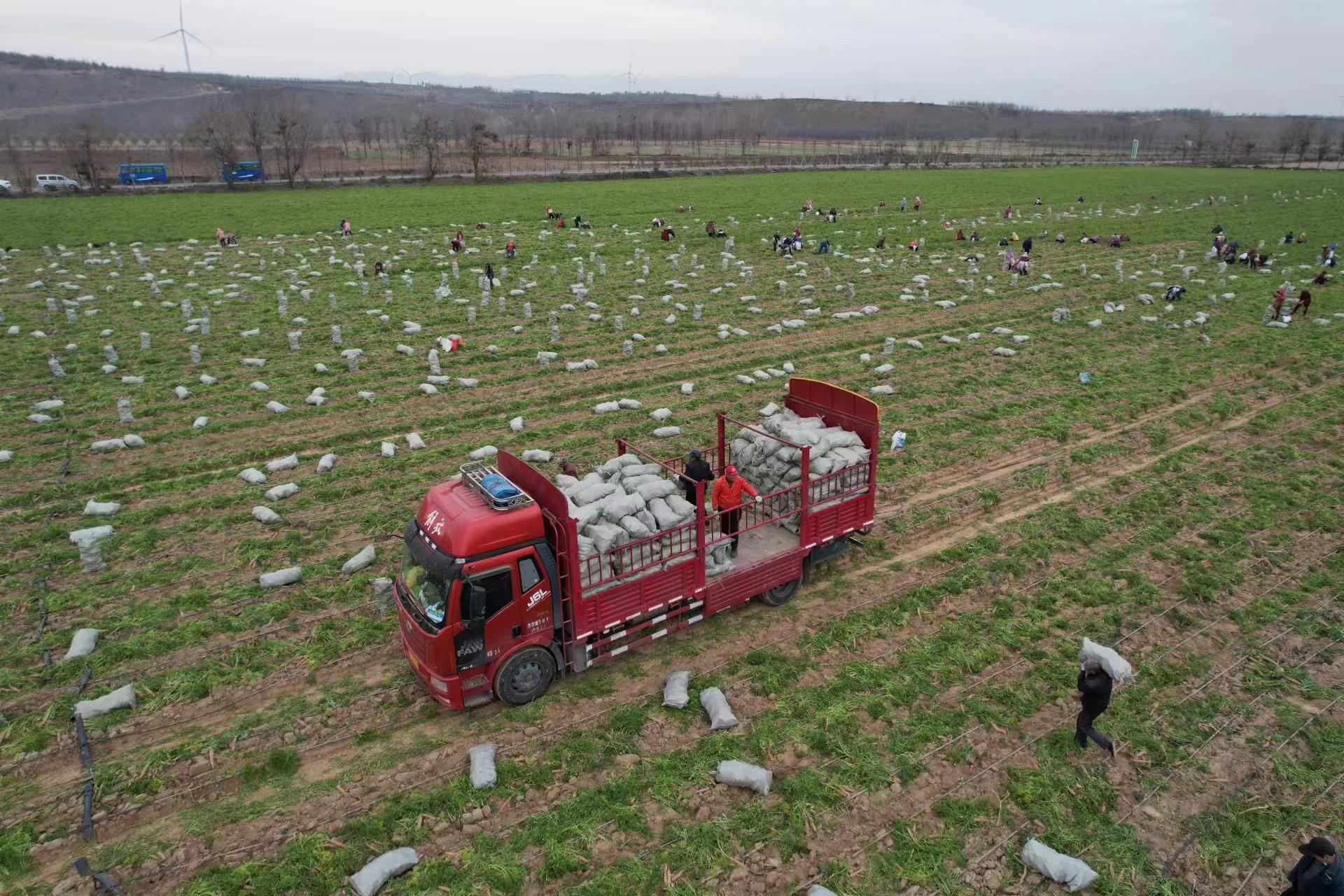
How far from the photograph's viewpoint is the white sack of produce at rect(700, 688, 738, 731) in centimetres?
938

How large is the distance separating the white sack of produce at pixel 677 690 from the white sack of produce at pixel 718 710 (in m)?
0.24

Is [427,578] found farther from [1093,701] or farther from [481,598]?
[1093,701]

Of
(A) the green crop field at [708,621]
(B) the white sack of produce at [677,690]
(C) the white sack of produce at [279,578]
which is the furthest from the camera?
(C) the white sack of produce at [279,578]

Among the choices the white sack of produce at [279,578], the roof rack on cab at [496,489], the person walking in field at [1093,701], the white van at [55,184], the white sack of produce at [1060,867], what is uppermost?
the roof rack on cab at [496,489]

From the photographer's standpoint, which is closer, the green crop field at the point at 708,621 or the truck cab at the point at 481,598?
the green crop field at the point at 708,621

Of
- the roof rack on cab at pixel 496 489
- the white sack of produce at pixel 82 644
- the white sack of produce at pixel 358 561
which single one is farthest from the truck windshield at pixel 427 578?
the white sack of produce at pixel 82 644

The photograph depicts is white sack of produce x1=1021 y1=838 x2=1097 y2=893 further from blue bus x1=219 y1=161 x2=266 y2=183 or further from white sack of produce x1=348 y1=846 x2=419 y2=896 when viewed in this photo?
blue bus x1=219 y1=161 x2=266 y2=183

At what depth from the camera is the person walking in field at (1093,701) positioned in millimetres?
8742

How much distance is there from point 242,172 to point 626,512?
7820cm

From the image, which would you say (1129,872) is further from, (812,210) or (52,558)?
(812,210)

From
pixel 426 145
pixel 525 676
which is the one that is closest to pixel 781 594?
pixel 525 676

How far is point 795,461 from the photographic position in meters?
12.0

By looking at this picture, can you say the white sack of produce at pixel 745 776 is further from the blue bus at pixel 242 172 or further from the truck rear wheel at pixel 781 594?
the blue bus at pixel 242 172

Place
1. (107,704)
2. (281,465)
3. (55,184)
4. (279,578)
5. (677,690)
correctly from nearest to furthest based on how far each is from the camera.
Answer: (107,704)
(677,690)
(279,578)
(281,465)
(55,184)
